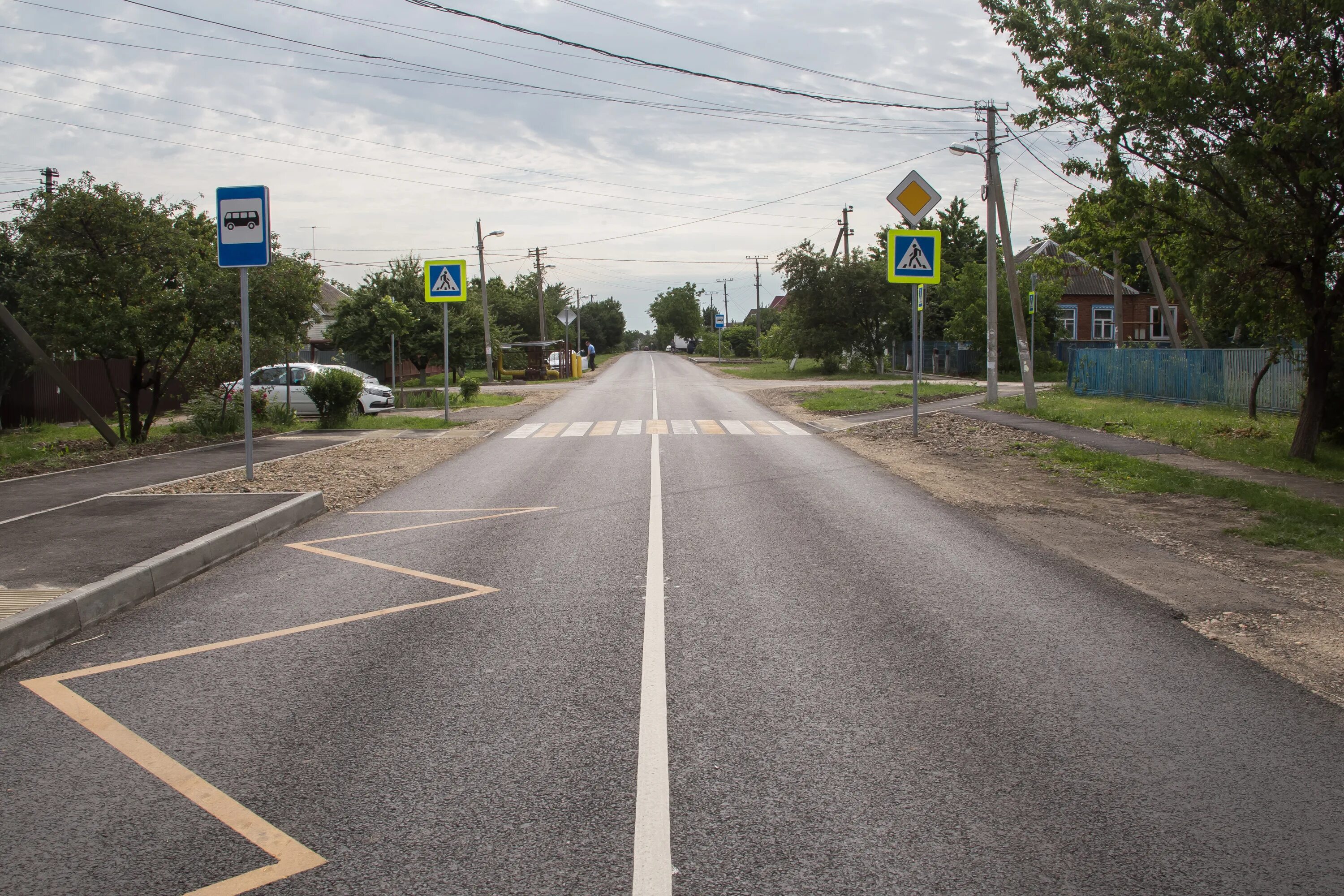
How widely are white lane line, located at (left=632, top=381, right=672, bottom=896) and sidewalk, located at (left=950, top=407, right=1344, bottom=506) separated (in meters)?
8.36

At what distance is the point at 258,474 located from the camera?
11.9m

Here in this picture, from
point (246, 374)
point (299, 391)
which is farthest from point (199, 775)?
point (299, 391)

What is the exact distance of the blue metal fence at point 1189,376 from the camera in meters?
21.0

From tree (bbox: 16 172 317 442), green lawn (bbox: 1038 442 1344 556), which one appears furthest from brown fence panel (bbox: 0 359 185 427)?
green lawn (bbox: 1038 442 1344 556)

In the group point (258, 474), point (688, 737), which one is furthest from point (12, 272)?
point (688, 737)

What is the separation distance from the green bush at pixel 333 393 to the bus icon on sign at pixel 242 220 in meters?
8.37

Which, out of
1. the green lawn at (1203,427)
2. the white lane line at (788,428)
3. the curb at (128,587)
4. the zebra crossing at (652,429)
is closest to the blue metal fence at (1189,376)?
the green lawn at (1203,427)

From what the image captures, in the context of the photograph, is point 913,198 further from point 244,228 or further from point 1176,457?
point 244,228

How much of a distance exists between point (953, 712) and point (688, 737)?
120 centimetres

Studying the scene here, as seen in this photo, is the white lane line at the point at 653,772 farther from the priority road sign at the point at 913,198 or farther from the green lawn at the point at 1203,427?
the priority road sign at the point at 913,198

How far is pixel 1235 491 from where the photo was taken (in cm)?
1066

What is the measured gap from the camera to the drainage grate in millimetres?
5434

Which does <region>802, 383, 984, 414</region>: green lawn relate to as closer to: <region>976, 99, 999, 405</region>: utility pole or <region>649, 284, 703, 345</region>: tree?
<region>976, 99, 999, 405</region>: utility pole

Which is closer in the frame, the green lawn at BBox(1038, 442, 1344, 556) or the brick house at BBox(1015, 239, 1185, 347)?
the green lawn at BBox(1038, 442, 1344, 556)
